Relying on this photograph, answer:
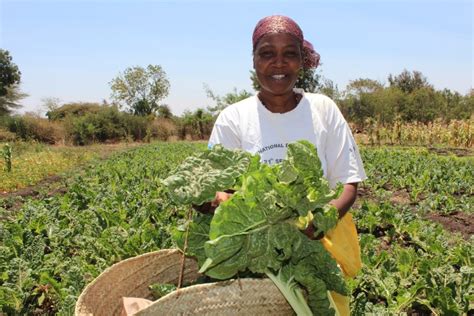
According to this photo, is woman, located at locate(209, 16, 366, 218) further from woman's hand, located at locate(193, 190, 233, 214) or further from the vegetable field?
the vegetable field

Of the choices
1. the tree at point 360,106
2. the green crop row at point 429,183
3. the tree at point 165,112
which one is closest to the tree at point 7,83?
the tree at point 165,112

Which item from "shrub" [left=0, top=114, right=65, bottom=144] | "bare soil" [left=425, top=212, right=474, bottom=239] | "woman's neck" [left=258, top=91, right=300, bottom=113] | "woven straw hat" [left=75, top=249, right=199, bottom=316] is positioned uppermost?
"shrub" [left=0, top=114, right=65, bottom=144]

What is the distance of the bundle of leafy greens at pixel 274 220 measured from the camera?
1863 mm

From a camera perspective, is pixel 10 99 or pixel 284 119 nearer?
pixel 284 119

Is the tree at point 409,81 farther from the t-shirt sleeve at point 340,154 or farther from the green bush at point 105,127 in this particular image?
the t-shirt sleeve at point 340,154

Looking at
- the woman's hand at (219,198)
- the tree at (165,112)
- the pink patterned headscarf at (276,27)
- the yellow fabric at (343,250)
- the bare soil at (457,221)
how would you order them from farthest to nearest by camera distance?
the tree at (165,112)
the bare soil at (457,221)
the pink patterned headscarf at (276,27)
the yellow fabric at (343,250)
the woman's hand at (219,198)

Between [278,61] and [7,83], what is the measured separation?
52.0m

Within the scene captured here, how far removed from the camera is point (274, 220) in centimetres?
191

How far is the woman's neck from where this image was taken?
2604 millimetres

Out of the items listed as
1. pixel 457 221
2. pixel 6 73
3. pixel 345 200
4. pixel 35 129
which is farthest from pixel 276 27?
pixel 6 73

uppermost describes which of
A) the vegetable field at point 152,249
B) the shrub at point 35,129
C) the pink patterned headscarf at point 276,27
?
the shrub at point 35,129

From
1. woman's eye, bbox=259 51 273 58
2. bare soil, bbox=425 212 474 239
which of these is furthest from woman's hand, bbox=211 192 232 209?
bare soil, bbox=425 212 474 239

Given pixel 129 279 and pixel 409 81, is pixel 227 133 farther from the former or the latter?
pixel 409 81

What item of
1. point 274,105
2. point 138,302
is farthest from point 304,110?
point 138,302
